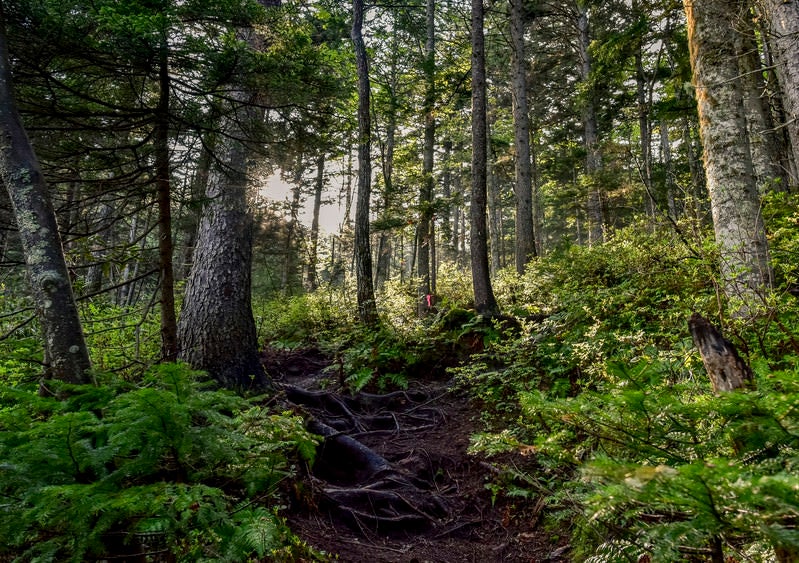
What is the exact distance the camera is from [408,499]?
442 centimetres

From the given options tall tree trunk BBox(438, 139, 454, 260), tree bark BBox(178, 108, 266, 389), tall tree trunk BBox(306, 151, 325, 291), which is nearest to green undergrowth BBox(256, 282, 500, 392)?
tree bark BBox(178, 108, 266, 389)

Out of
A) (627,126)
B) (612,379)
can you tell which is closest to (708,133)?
(612,379)

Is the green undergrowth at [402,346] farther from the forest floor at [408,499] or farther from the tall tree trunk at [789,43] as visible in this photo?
the tall tree trunk at [789,43]

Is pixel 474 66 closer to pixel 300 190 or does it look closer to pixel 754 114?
pixel 754 114

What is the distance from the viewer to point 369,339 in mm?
9703

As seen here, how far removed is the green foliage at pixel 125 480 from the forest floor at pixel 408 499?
1276mm

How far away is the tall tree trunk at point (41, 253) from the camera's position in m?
3.30

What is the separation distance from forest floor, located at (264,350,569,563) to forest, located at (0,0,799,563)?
0.03m

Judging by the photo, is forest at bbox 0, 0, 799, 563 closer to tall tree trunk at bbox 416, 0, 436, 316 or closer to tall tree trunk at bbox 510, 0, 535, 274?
tall tree trunk at bbox 510, 0, 535, 274

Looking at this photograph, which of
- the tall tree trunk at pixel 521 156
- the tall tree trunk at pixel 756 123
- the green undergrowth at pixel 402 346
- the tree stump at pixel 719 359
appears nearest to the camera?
the tree stump at pixel 719 359

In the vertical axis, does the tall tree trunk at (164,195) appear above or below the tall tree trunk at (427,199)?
below

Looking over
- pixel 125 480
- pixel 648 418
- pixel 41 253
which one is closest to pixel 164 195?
pixel 41 253

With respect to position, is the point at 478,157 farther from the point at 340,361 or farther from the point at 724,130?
the point at 340,361

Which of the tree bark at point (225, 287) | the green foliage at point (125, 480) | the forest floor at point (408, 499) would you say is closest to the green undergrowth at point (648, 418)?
the forest floor at point (408, 499)
